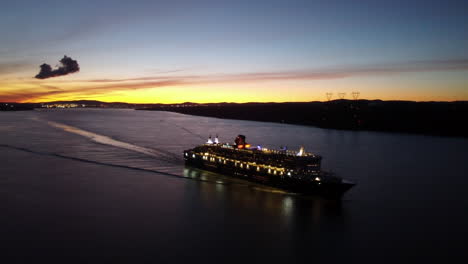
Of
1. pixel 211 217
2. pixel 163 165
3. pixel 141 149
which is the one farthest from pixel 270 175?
pixel 141 149

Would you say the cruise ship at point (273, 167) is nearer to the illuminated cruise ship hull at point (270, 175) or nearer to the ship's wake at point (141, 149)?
the illuminated cruise ship hull at point (270, 175)

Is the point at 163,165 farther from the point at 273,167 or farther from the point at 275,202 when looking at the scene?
the point at 275,202

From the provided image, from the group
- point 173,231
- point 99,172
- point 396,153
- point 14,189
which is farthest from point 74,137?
point 396,153

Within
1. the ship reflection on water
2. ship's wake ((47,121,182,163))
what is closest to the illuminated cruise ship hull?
the ship reflection on water

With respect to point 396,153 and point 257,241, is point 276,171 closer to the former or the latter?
point 257,241

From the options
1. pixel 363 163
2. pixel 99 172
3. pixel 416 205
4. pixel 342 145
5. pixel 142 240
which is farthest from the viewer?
pixel 342 145

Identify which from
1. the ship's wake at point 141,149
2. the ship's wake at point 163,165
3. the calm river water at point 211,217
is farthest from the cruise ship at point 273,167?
the ship's wake at point 141,149

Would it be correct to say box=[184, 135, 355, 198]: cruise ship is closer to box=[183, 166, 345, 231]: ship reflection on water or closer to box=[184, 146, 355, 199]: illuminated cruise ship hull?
box=[184, 146, 355, 199]: illuminated cruise ship hull
